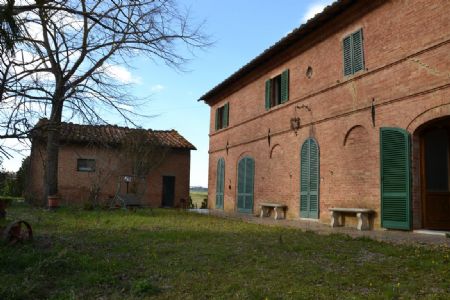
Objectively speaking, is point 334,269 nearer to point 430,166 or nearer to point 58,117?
point 58,117

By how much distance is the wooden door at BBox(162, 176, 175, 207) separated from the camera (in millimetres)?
25438

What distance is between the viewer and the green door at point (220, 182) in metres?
20.6

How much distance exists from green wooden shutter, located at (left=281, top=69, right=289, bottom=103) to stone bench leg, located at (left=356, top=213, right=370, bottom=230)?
571cm

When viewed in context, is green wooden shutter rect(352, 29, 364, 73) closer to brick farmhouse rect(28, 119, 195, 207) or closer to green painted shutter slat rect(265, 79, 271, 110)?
green painted shutter slat rect(265, 79, 271, 110)

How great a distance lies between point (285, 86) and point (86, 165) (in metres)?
13.9

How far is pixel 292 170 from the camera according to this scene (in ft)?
47.2

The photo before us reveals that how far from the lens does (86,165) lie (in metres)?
24.1

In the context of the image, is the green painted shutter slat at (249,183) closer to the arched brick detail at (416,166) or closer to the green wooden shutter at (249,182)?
the green wooden shutter at (249,182)

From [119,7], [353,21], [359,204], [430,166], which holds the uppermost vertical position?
[353,21]

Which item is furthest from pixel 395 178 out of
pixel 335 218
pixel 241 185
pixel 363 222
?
pixel 241 185

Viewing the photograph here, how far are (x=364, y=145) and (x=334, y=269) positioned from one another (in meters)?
6.07

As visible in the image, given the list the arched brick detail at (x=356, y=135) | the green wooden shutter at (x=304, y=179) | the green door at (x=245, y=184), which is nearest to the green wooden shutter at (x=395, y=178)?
the arched brick detail at (x=356, y=135)

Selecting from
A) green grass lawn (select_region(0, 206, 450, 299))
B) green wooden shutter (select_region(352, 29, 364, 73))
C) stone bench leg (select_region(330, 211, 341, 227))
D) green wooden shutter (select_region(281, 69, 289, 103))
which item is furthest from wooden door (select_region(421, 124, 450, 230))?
green wooden shutter (select_region(281, 69, 289, 103))

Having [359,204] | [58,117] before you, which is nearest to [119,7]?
[58,117]
